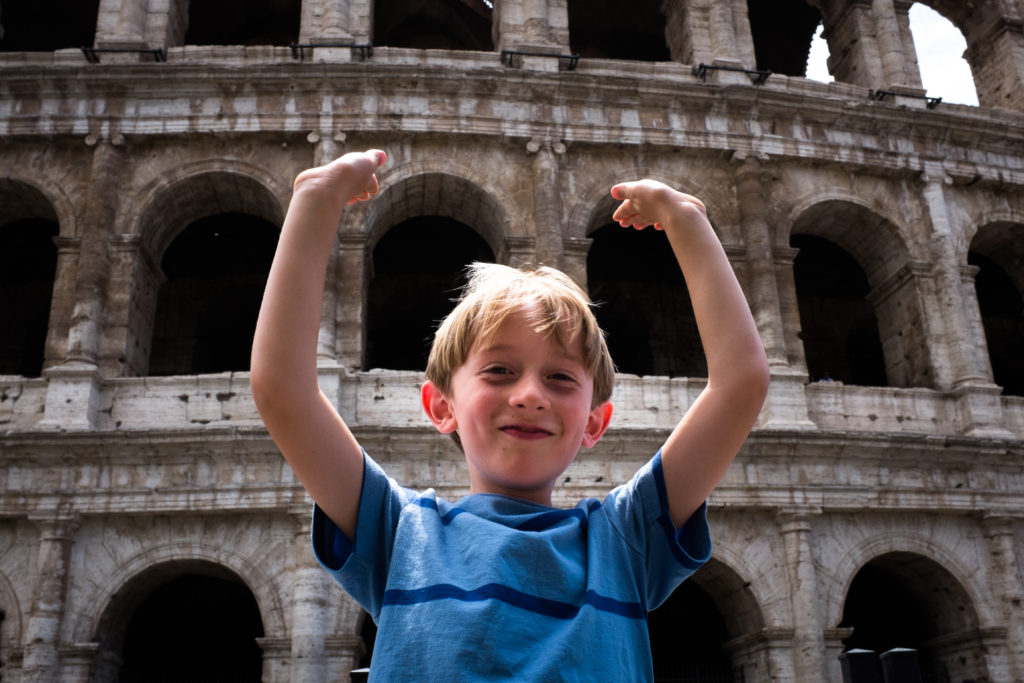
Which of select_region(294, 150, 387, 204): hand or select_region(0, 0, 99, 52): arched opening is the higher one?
select_region(0, 0, 99, 52): arched opening

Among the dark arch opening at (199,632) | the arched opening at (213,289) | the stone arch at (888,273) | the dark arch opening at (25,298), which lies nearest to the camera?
the dark arch opening at (199,632)

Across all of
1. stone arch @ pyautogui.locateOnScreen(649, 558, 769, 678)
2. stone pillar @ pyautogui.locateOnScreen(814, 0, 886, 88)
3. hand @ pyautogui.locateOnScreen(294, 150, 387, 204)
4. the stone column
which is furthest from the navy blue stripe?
stone pillar @ pyautogui.locateOnScreen(814, 0, 886, 88)

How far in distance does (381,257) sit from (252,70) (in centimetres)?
426

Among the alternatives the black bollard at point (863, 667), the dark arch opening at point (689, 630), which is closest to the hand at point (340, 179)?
the black bollard at point (863, 667)

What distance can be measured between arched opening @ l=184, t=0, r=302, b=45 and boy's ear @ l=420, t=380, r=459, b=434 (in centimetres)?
1561

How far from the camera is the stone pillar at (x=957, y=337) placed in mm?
11406

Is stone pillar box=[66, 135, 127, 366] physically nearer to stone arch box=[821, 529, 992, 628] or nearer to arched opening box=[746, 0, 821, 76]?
stone arch box=[821, 529, 992, 628]

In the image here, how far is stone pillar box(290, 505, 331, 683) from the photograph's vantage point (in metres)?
9.27

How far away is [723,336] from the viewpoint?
64.2 inches

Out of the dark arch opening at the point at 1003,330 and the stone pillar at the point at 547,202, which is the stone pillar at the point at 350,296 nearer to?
the stone pillar at the point at 547,202

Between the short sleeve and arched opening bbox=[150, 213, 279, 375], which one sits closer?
the short sleeve

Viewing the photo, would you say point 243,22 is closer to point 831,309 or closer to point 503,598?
point 831,309

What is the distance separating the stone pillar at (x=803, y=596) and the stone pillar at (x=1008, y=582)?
2.45 m

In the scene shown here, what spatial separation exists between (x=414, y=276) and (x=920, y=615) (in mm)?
9290
